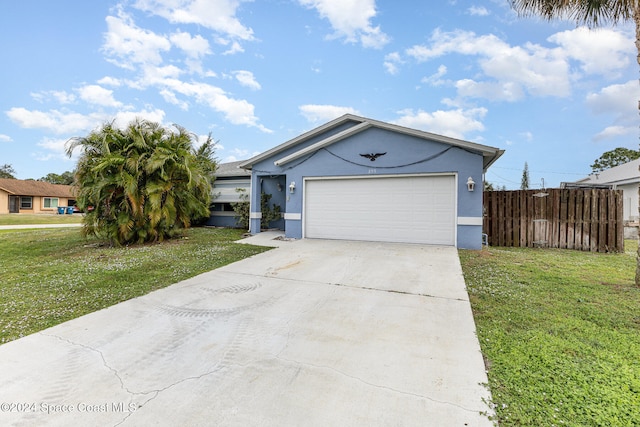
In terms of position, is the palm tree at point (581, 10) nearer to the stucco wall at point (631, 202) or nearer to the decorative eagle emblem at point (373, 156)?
the decorative eagle emblem at point (373, 156)

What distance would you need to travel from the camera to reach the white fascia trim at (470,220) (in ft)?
26.7

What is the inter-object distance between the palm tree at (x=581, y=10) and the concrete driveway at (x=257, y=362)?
611cm

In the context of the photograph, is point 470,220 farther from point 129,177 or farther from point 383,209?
point 129,177

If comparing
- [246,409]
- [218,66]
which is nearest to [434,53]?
[218,66]

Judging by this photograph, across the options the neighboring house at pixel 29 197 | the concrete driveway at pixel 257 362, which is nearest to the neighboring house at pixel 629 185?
the concrete driveway at pixel 257 362

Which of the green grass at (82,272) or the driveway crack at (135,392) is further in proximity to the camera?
the green grass at (82,272)

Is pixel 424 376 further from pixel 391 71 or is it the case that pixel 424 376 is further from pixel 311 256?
pixel 391 71

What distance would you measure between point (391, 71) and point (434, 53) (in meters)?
1.90

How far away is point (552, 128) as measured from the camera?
17047 millimetres

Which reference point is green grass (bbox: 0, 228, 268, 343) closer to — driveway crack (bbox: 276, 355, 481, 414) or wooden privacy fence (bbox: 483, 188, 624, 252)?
driveway crack (bbox: 276, 355, 481, 414)

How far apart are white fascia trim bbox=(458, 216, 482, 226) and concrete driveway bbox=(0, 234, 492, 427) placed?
4.25m

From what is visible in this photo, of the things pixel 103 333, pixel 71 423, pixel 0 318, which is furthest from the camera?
pixel 0 318

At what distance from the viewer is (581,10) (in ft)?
19.1

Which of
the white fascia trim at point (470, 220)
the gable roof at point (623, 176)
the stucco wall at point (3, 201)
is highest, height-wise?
the gable roof at point (623, 176)
